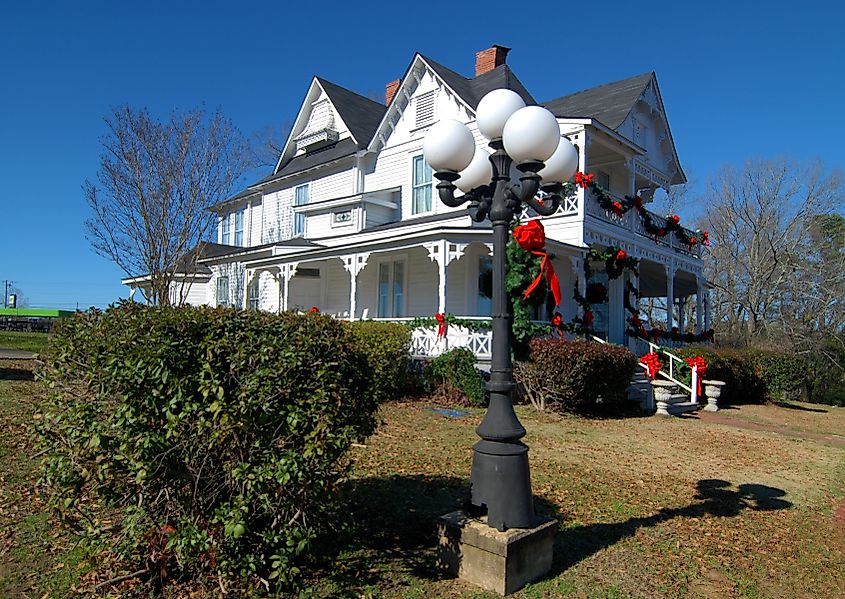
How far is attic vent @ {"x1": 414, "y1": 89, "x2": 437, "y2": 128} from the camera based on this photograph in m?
19.0

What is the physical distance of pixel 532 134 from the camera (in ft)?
14.0

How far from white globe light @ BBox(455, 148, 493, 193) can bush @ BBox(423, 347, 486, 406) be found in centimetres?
778

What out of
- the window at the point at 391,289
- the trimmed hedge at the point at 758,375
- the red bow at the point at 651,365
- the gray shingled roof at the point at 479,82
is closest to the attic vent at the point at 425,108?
the gray shingled roof at the point at 479,82

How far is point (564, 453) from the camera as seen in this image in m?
8.16

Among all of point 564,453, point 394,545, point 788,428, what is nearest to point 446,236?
point 564,453

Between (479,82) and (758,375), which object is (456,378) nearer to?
(758,375)

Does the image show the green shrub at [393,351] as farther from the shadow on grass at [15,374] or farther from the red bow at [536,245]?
the red bow at [536,245]

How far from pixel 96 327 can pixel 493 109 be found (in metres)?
3.44

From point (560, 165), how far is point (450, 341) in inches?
A: 359

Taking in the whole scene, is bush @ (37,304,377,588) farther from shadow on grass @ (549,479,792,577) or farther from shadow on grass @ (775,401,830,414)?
shadow on grass @ (775,401,830,414)

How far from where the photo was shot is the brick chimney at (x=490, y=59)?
20891 mm

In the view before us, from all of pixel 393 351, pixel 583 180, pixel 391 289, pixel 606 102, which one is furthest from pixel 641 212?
pixel 393 351

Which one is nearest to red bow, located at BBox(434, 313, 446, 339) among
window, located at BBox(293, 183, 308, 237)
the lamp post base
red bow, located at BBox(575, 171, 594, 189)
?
red bow, located at BBox(575, 171, 594, 189)

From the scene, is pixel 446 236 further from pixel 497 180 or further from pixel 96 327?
pixel 96 327
